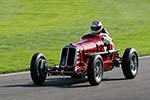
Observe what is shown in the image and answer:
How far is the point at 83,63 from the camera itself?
15859mm

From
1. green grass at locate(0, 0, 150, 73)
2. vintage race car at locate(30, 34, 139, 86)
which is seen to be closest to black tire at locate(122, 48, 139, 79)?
vintage race car at locate(30, 34, 139, 86)

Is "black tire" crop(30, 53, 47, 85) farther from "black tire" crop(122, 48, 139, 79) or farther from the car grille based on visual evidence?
"black tire" crop(122, 48, 139, 79)

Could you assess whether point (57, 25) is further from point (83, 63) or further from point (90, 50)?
point (83, 63)

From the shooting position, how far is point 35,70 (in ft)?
51.9

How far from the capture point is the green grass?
2470 centimetres

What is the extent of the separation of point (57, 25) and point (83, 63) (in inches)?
848

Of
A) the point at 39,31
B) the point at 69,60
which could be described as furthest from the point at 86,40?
the point at 39,31

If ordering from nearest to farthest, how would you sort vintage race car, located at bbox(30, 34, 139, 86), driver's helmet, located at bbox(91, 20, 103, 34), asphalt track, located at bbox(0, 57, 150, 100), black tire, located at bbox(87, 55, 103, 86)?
asphalt track, located at bbox(0, 57, 150, 100), black tire, located at bbox(87, 55, 103, 86), vintage race car, located at bbox(30, 34, 139, 86), driver's helmet, located at bbox(91, 20, 103, 34)

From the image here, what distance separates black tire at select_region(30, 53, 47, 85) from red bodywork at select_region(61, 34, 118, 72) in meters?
0.66

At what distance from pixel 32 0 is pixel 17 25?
1505 cm

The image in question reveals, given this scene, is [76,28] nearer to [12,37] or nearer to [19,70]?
[12,37]

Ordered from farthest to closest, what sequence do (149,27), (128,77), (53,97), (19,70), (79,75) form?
(149,27) < (19,70) < (128,77) < (79,75) < (53,97)

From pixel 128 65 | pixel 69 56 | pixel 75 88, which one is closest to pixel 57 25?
pixel 128 65

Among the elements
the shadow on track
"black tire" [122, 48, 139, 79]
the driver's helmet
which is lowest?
the shadow on track
